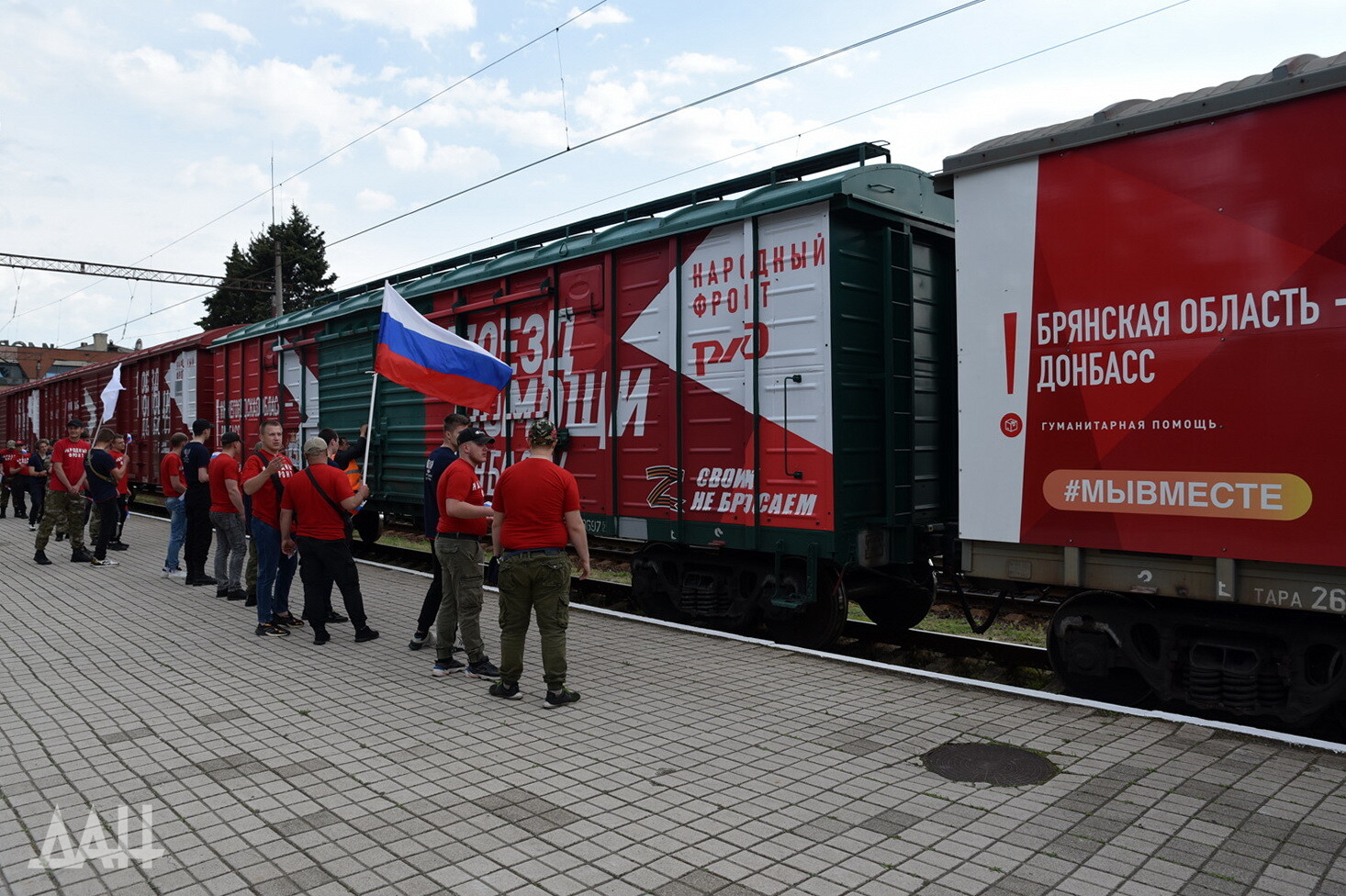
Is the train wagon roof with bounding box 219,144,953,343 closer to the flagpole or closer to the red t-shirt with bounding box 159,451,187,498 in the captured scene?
the flagpole

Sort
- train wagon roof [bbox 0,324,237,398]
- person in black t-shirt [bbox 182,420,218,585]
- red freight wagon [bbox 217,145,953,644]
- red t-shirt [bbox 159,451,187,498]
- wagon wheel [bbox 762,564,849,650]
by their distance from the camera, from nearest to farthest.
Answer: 1. red freight wagon [bbox 217,145,953,644]
2. wagon wheel [bbox 762,564,849,650]
3. person in black t-shirt [bbox 182,420,218,585]
4. red t-shirt [bbox 159,451,187,498]
5. train wagon roof [bbox 0,324,237,398]

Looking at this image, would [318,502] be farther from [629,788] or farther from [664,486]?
[629,788]

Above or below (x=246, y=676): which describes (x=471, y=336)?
above

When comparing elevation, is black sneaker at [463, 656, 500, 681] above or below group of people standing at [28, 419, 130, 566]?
below

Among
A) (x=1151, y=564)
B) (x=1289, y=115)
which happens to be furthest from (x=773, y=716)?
(x=1289, y=115)

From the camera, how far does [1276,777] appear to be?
429 centimetres

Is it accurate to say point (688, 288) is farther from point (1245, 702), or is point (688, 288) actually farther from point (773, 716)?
point (1245, 702)

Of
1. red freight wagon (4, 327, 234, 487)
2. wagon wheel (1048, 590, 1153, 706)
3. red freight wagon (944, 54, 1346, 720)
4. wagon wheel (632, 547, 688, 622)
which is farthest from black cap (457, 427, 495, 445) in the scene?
red freight wagon (4, 327, 234, 487)

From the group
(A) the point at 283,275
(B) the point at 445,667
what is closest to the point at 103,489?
(B) the point at 445,667

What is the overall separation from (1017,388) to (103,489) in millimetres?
11507

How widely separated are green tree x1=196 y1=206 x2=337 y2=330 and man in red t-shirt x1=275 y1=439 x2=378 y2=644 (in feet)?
153

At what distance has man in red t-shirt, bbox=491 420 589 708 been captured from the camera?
5.63 meters

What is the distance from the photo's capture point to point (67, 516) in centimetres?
1275

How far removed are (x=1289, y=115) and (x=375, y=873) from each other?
563 centimetres
